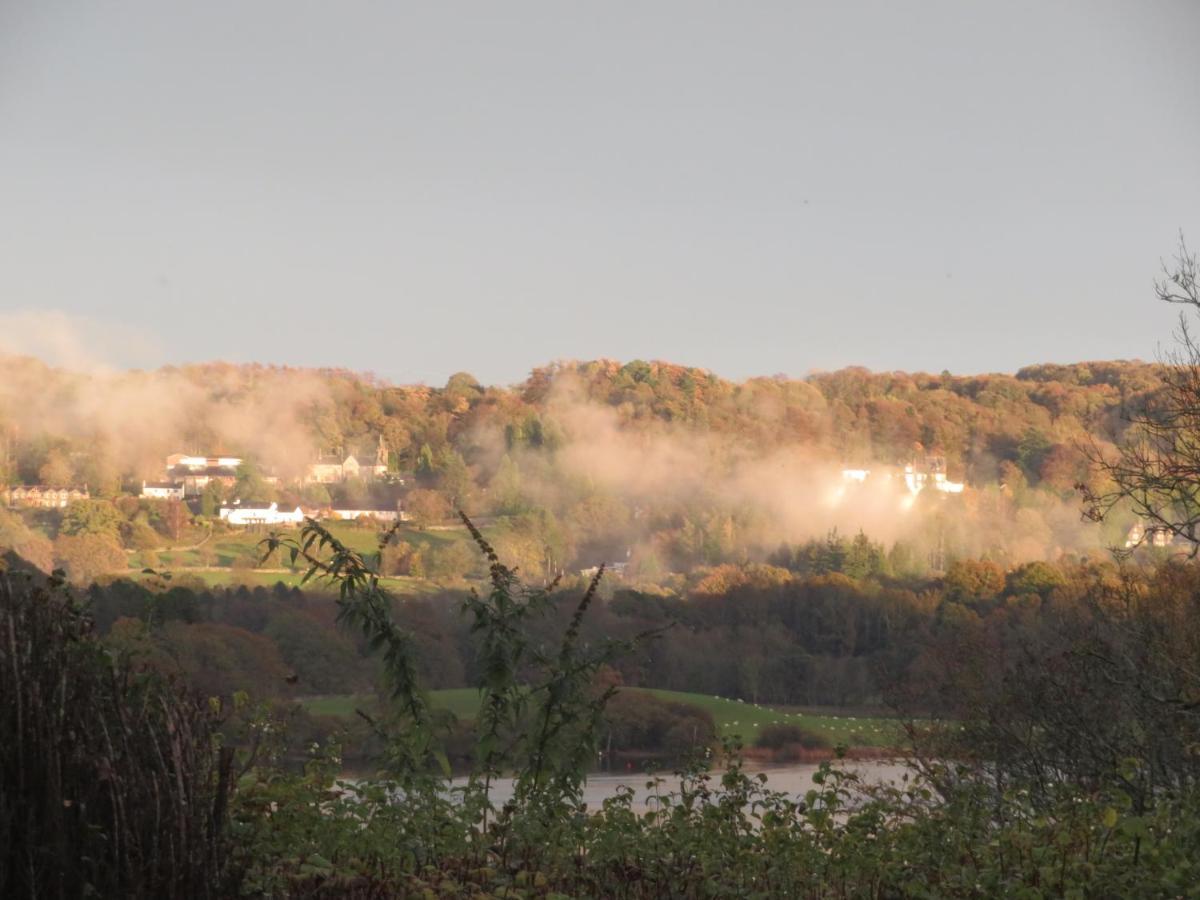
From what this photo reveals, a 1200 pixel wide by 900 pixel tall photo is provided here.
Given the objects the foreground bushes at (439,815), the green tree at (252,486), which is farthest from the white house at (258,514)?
the foreground bushes at (439,815)

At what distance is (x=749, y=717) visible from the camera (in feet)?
161

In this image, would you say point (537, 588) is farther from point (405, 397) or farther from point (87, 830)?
point (405, 397)

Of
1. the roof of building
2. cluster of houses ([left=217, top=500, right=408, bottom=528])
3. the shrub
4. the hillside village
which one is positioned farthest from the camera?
the roof of building

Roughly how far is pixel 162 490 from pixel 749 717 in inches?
2762

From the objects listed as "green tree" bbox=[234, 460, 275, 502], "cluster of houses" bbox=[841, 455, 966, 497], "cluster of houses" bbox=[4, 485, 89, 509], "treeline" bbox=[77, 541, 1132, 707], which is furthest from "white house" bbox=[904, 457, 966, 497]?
"cluster of houses" bbox=[4, 485, 89, 509]

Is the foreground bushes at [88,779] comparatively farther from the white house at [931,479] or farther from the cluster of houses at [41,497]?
the white house at [931,479]

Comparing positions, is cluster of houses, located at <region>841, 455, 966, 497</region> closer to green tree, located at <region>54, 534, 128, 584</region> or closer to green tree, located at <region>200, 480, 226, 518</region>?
green tree, located at <region>200, 480, 226, 518</region>

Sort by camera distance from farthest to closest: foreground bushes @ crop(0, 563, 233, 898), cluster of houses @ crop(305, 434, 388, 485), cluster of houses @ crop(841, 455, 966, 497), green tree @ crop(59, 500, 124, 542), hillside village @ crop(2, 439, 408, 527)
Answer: cluster of houses @ crop(305, 434, 388, 485) → cluster of houses @ crop(841, 455, 966, 497) → hillside village @ crop(2, 439, 408, 527) → green tree @ crop(59, 500, 124, 542) → foreground bushes @ crop(0, 563, 233, 898)

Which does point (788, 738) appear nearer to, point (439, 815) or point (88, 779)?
point (439, 815)

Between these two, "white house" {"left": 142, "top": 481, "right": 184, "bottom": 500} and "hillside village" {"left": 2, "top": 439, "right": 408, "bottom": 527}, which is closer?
"hillside village" {"left": 2, "top": 439, "right": 408, "bottom": 527}

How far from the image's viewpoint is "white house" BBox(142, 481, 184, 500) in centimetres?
10357

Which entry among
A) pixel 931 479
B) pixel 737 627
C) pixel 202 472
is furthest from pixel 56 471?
pixel 931 479

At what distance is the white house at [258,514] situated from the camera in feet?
312

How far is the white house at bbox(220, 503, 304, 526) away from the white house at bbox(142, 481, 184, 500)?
4.80 metres
